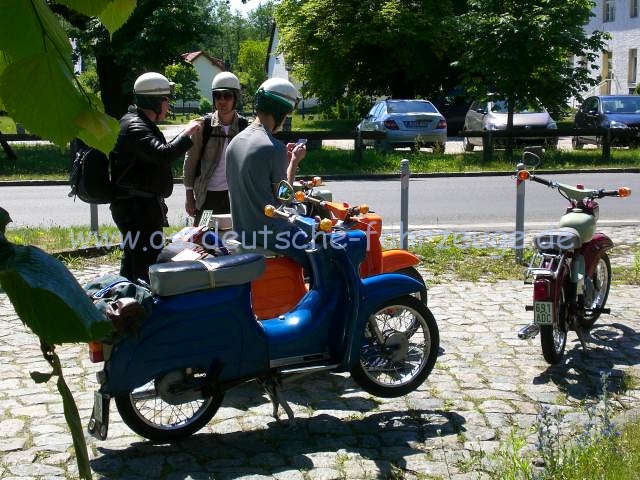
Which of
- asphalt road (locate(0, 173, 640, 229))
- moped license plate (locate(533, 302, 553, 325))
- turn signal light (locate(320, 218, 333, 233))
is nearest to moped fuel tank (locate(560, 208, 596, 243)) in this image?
moped license plate (locate(533, 302, 553, 325))

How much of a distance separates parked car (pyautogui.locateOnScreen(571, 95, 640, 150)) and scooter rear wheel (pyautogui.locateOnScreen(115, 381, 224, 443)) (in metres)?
20.0

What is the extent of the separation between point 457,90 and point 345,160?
17829mm

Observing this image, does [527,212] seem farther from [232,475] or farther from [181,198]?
[232,475]

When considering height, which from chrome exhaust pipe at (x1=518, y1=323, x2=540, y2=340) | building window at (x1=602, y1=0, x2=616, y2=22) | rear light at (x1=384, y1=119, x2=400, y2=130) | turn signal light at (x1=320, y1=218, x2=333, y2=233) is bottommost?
chrome exhaust pipe at (x1=518, y1=323, x2=540, y2=340)

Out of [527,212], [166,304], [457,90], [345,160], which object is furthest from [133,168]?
[457,90]

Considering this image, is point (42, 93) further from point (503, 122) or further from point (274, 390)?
point (503, 122)

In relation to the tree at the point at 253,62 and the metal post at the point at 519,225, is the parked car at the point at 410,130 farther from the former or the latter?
the tree at the point at 253,62

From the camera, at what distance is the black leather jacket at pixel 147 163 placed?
5918mm

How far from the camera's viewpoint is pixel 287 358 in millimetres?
5227

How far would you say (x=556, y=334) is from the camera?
20.4 ft

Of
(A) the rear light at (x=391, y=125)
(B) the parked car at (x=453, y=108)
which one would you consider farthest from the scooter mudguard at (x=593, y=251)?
(B) the parked car at (x=453, y=108)

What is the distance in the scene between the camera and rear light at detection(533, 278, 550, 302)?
19.6 feet

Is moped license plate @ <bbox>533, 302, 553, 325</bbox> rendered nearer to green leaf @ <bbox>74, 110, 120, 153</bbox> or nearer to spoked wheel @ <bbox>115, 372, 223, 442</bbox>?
spoked wheel @ <bbox>115, 372, 223, 442</bbox>

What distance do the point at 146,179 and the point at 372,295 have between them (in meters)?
1.76
